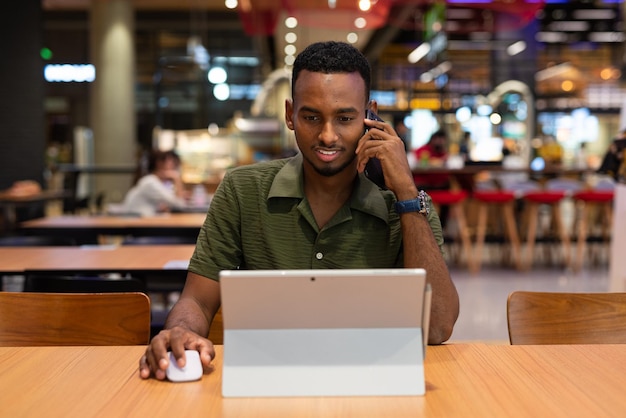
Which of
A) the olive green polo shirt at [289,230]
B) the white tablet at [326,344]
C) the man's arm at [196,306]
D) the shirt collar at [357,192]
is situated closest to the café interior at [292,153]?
the white tablet at [326,344]

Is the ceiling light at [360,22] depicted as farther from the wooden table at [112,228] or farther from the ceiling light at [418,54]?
the wooden table at [112,228]

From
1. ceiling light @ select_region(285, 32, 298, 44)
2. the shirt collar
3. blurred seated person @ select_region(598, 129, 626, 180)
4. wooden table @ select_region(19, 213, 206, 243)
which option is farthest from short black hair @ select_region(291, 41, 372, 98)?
ceiling light @ select_region(285, 32, 298, 44)

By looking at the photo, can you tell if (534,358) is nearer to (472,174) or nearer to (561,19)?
(472,174)

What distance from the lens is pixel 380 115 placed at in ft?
42.9

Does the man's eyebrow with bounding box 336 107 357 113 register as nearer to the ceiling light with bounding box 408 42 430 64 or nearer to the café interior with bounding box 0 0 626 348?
the café interior with bounding box 0 0 626 348

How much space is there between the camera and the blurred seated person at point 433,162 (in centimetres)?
955

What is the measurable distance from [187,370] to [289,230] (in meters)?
0.60

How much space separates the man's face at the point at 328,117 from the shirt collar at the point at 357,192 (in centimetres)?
10

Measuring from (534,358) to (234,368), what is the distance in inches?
26.7

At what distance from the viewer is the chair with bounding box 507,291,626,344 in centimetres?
224

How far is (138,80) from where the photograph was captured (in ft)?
72.0

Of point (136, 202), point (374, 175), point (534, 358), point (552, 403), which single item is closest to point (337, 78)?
point (374, 175)

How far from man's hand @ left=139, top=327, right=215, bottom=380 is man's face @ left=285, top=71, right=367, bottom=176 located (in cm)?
57

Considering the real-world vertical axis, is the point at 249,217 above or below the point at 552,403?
above
